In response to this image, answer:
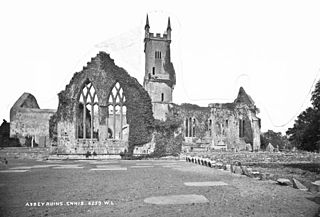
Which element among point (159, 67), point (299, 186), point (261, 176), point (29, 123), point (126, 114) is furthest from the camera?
point (159, 67)

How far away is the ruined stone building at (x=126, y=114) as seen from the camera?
91.8 ft

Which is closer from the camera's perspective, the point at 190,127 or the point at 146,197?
the point at 146,197

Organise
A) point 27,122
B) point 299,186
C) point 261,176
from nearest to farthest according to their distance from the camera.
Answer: point 299,186
point 261,176
point 27,122

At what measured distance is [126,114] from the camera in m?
28.3

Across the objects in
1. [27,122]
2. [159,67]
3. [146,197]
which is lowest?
[146,197]

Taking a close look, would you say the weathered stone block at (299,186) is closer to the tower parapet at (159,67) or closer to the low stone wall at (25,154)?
the low stone wall at (25,154)

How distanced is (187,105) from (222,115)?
5.87m

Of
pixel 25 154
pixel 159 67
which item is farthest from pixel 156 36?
pixel 25 154

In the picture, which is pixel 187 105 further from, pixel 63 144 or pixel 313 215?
pixel 313 215

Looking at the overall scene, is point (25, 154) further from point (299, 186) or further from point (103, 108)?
point (299, 186)

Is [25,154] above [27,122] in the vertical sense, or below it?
below

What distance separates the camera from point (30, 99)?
54.2 meters

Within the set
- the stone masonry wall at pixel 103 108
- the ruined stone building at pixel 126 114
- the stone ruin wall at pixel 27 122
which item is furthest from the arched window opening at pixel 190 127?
the stone masonry wall at pixel 103 108

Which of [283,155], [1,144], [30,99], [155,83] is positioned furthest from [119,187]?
[155,83]
